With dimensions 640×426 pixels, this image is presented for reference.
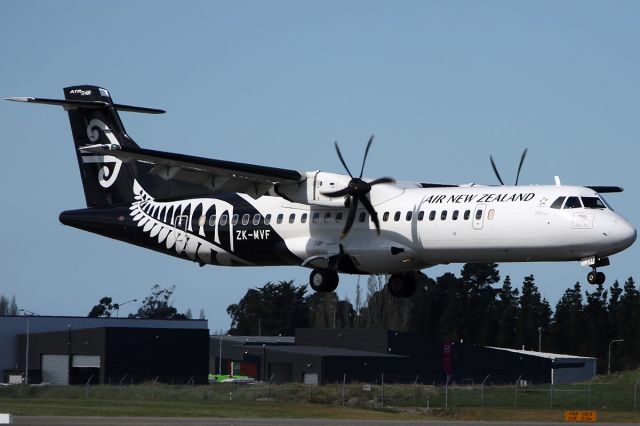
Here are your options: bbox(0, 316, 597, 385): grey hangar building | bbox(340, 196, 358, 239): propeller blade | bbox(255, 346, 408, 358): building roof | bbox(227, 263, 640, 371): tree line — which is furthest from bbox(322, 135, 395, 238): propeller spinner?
bbox(227, 263, 640, 371): tree line

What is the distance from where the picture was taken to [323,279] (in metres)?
→ 40.5

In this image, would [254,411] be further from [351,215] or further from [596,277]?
[596,277]

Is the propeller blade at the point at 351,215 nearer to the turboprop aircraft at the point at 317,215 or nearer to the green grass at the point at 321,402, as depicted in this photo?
the turboprop aircraft at the point at 317,215

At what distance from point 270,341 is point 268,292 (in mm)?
15330

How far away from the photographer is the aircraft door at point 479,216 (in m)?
37.3

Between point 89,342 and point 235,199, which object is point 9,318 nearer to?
point 89,342

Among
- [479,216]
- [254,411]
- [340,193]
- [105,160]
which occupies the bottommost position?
[254,411]

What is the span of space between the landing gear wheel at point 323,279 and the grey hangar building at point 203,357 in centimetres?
2025

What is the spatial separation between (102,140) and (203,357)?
73.6ft

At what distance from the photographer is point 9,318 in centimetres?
7031

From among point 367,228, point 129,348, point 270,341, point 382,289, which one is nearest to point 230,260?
point 367,228

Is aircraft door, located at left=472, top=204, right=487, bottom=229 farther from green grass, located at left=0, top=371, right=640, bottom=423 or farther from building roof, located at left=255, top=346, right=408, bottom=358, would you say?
building roof, located at left=255, top=346, right=408, bottom=358

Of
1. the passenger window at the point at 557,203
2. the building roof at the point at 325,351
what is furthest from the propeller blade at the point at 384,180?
the building roof at the point at 325,351

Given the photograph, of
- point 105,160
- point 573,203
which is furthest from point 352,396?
point 573,203
